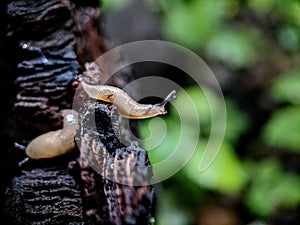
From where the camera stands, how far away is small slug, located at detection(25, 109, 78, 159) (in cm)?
96

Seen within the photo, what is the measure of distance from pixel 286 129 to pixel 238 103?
432 millimetres

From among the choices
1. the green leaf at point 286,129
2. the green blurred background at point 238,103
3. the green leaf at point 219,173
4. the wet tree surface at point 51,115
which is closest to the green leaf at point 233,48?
the green blurred background at point 238,103

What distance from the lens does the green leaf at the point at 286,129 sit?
2453 millimetres

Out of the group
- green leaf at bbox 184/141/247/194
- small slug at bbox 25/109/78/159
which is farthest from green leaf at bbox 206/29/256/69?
small slug at bbox 25/109/78/159

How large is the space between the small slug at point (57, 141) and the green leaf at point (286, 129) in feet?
5.54

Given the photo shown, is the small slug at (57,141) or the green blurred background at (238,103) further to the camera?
the green blurred background at (238,103)

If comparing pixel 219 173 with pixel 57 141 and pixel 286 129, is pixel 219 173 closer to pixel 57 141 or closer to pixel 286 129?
pixel 286 129

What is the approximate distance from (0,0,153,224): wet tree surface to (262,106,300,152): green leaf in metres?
1.50

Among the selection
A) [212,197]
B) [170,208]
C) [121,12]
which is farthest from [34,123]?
[121,12]

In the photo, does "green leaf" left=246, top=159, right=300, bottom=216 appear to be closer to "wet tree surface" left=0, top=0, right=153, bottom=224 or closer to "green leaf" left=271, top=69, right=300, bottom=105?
"green leaf" left=271, top=69, right=300, bottom=105

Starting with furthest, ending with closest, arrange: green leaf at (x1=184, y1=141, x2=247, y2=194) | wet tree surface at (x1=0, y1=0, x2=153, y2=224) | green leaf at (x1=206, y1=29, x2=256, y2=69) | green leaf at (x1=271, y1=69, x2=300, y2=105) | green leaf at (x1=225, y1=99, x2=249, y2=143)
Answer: green leaf at (x1=206, y1=29, x2=256, y2=69)
green leaf at (x1=225, y1=99, x2=249, y2=143)
green leaf at (x1=271, y1=69, x2=300, y2=105)
green leaf at (x1=184, y1=141, x2=247, y2=194)
wet tree surface at (x1=0, y1=0, x2=153, y2=224)

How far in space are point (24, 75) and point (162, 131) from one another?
4.14ft

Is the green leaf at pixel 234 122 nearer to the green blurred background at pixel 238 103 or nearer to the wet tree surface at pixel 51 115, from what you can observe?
the green blurred background at pixel 238 103

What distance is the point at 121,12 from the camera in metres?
3.07
